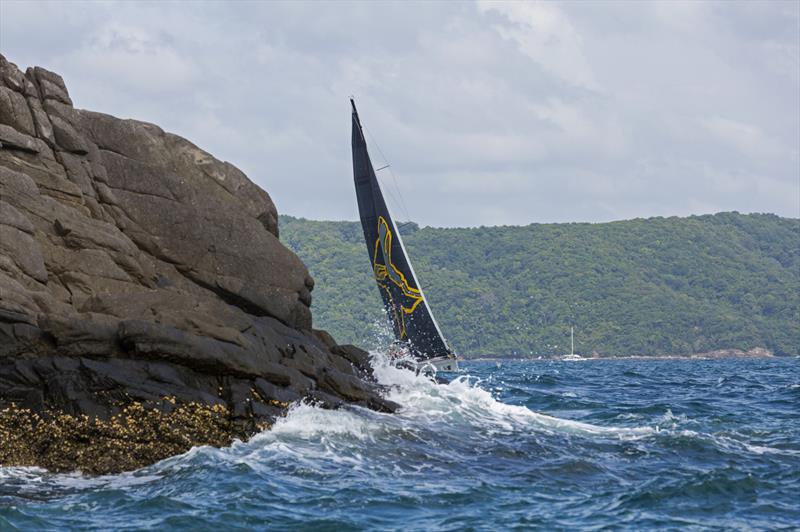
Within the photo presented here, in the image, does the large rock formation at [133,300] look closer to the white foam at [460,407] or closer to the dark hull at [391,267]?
the white foam at [460,407]

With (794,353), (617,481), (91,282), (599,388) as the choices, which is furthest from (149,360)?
(794,353)

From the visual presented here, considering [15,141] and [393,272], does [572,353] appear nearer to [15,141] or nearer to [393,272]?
[393,272]

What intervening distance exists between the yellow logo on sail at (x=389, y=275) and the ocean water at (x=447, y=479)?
67.1 ft

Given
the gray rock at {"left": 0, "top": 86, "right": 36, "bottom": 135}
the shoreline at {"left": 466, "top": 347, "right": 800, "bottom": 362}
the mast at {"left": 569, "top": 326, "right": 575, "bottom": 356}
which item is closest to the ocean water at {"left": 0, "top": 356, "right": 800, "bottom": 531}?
the gray rock at {"left": 0, "top": 86, "right": 36, "bottom": 135}

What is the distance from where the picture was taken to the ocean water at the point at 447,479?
52.8 feet

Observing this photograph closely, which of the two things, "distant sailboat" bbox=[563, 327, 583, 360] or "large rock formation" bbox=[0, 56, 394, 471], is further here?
"distant sailboat" bbox=[563, 327, 583, 360]

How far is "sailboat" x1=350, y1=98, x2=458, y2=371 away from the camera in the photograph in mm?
47031

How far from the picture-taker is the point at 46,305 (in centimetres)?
2117

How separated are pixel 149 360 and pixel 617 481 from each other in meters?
9.00

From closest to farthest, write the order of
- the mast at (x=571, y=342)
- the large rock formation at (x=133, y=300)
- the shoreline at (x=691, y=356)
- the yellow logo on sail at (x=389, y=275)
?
the large rock formation at (x=133, y=300) → the yellow logo on sail at (x=389, y=275) → the mast at (x=571, y=342) → the shoreline at (x=691, y=356)

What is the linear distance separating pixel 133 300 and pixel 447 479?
771 centimetres

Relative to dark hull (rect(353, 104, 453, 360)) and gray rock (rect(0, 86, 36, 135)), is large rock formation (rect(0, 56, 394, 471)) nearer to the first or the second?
gray rock (rect(0, 86, 36, 135))

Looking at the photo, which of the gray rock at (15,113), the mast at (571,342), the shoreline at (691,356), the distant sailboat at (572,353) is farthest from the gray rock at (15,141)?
the shoreline at (691,356)

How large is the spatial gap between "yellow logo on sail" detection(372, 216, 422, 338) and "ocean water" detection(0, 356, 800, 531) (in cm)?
2046
